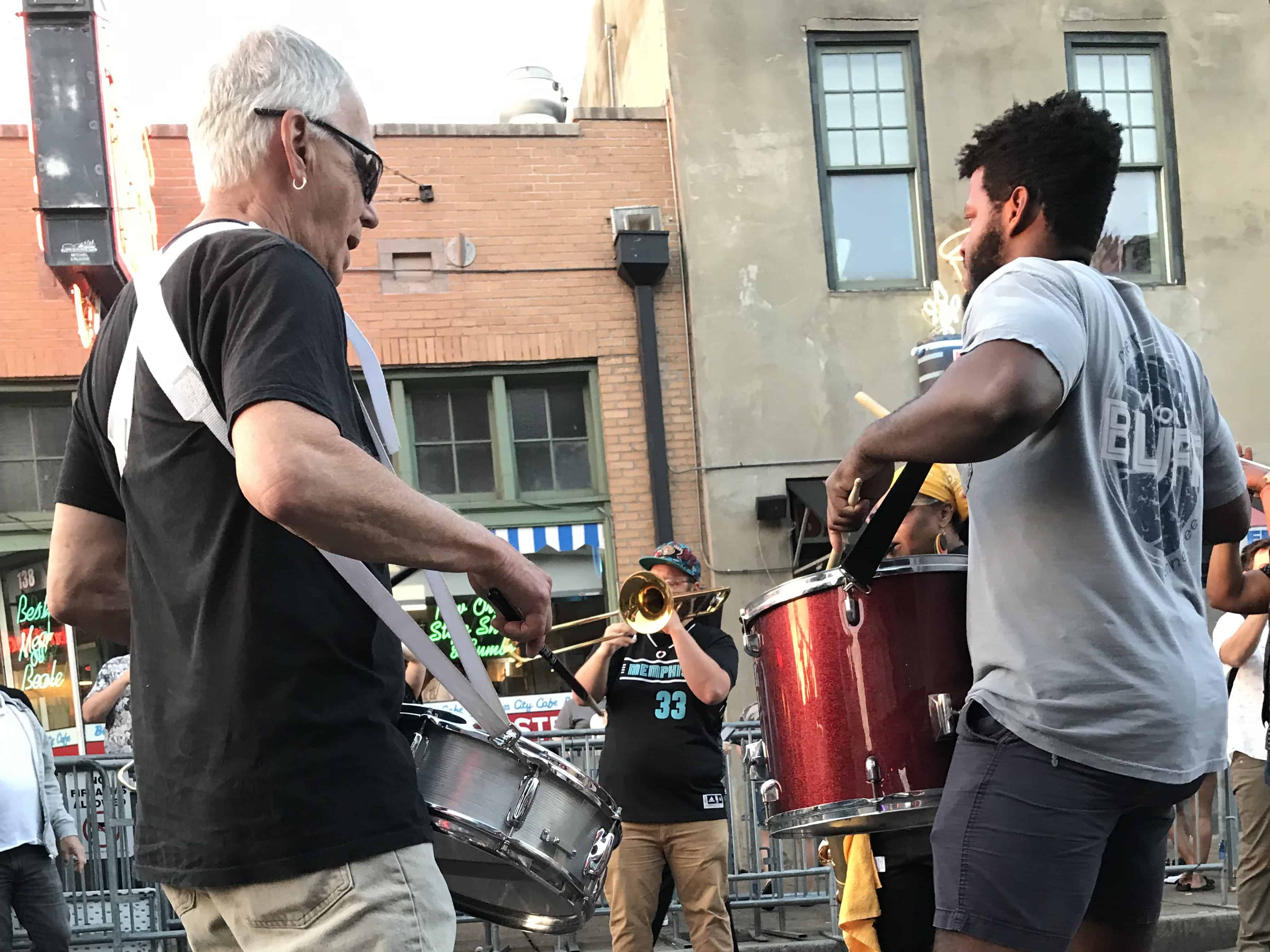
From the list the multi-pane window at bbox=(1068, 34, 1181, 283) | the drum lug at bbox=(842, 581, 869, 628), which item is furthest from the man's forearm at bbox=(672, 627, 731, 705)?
the multi-pane window at bbox=(1068, 34, 1181, 283)

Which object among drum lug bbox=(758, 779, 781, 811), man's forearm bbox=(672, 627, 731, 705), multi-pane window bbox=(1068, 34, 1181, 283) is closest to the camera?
drum lug bbox=(758, 779, 781, 811)

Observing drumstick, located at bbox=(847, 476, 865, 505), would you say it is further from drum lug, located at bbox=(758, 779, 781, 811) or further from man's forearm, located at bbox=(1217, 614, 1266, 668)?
man's forearm, located at bbox=(1217, 614, 1266, 668)

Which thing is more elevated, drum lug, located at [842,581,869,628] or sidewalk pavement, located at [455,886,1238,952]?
drum lug, located at [842,581,869,628]

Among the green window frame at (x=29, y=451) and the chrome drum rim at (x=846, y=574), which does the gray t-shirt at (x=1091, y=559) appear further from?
the green window frame at (x=29, y=451)

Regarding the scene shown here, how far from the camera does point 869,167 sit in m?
12.9

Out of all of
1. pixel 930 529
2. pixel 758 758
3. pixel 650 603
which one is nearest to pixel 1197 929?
pixel 650 603

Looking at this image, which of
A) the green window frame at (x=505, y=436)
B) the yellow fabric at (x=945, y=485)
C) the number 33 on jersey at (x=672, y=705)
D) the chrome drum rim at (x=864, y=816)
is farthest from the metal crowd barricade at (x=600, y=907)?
the chrome drum rim at (x=864, y=816)

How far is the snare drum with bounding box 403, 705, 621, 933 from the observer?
9.86 ft

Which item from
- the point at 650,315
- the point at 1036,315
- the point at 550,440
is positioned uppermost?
the point at 650,315

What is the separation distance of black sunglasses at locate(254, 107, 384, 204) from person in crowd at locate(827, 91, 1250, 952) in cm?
104

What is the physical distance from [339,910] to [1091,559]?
1.56 meters

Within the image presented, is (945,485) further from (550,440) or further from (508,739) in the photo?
(550,440)

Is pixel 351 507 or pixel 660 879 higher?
pixel 351 507

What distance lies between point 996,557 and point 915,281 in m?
10.4
